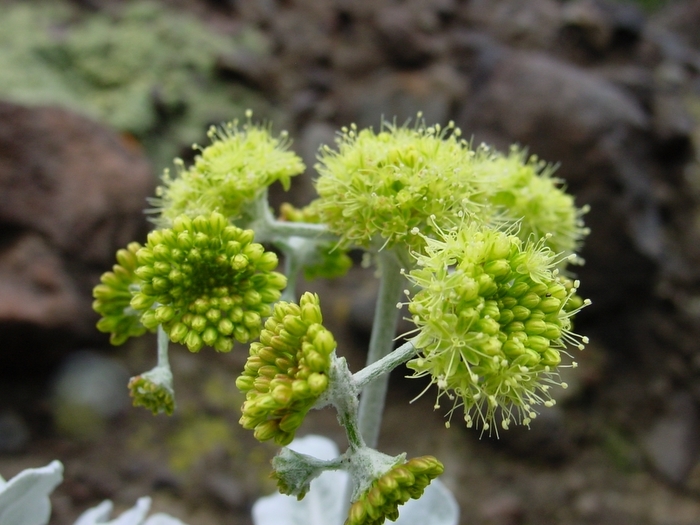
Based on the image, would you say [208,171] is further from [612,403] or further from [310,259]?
[612,403]

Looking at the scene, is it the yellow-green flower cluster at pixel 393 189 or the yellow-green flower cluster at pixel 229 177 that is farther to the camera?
the yellow-green flower cluster at pixel 229 177

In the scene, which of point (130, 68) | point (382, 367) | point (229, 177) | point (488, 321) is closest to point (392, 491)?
point (382, 367)

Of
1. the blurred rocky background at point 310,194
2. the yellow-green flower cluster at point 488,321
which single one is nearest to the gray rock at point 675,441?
the blurred rocky background at point 310,194

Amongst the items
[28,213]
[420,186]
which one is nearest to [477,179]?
[420,186]

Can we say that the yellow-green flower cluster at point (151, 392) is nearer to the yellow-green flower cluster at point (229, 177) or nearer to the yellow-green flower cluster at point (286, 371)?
the yellow-green flower cluster at point (286, 371)

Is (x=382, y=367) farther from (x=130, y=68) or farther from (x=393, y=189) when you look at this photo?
(x=130, y=68)

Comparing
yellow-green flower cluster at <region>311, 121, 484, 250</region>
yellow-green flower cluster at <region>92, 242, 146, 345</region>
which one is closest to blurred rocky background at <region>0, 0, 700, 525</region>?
yellow-green flower cluster at <region>92, 242, 146, 345</region>
